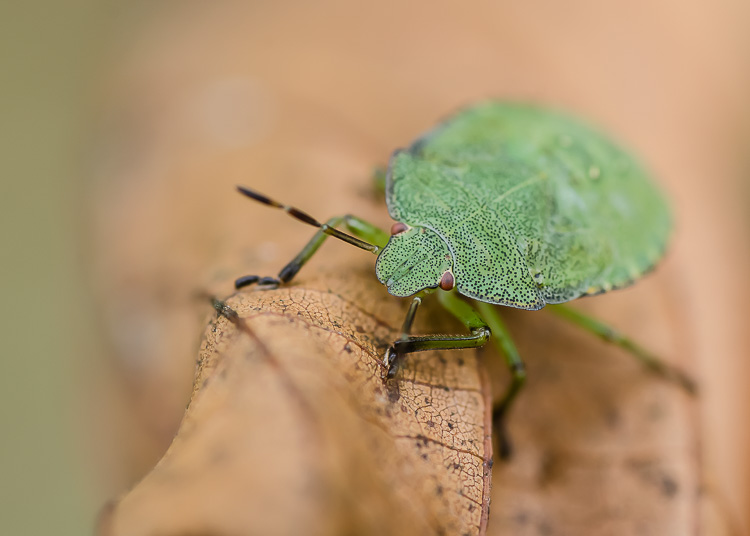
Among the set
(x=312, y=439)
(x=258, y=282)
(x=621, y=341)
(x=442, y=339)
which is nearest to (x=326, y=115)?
(x=258, y=282)

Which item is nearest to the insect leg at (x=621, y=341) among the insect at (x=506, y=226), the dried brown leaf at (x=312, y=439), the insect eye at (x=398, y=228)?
the insect at (x=506, y=226)

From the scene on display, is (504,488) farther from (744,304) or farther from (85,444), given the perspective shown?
(85,444)

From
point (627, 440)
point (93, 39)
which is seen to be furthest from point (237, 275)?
point (93, 39)

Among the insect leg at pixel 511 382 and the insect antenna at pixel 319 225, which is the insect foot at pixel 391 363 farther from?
the insect leg at pixel 511 382

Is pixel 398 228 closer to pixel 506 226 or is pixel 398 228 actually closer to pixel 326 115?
pixel 506 226

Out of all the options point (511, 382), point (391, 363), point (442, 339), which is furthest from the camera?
point (511, 382)

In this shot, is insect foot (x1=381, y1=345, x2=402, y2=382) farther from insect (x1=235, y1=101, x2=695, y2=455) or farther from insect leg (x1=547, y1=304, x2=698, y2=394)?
insect leg (x1=547, y1=304, x2=698, y2=394)

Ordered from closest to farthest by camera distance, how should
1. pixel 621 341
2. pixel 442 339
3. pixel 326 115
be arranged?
pixel 442 339
pixel 621 341
pixel 326 115

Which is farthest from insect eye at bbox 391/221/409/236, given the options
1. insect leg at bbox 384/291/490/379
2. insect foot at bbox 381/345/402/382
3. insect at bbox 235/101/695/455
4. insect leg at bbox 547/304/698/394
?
insect leg at bbox 547/304/698/394
